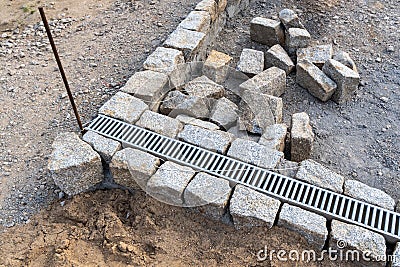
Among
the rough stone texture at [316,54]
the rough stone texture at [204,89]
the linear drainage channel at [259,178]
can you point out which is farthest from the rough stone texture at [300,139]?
the rough stone texture at [316,54]

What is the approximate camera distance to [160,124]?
340cm

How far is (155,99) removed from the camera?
3.65m

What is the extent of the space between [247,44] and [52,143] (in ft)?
7.90

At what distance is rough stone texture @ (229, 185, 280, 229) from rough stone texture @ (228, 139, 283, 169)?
29 centimetres

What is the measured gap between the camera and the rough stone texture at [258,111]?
3.53 meters

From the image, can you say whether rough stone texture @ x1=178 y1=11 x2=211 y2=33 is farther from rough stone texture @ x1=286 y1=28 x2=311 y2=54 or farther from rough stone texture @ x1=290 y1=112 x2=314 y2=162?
rough stone texture @ x1=290 y1=112 x2=314 y2=162

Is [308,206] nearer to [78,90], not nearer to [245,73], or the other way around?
[245,73]

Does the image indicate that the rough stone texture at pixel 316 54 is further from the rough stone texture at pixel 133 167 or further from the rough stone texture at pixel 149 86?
the rough stone texture at pixel 133 167

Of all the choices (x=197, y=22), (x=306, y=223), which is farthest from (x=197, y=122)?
(x=197, y=22)

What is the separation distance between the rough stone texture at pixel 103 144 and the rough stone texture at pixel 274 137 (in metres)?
1.13

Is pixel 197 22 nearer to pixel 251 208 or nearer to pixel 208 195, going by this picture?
pixel 208 195

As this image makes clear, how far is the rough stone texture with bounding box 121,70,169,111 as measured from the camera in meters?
3.60

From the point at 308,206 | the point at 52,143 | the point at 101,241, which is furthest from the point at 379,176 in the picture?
the point at 52,143

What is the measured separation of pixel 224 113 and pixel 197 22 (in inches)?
49.7
